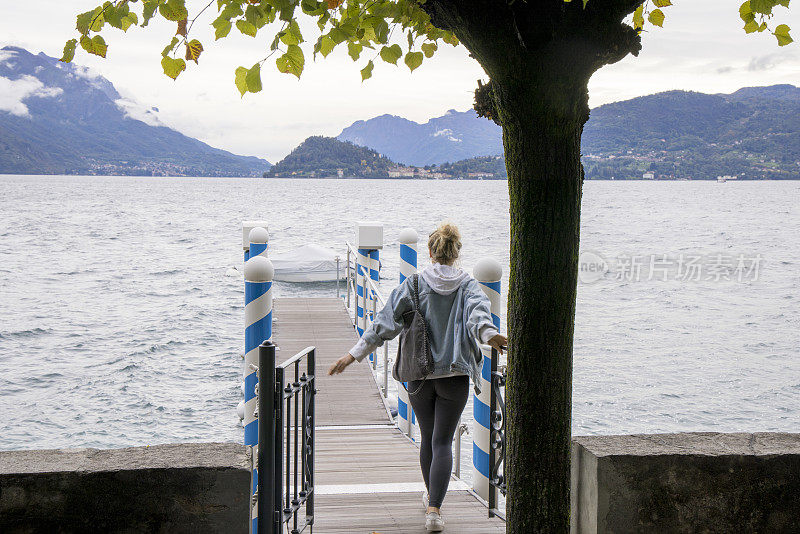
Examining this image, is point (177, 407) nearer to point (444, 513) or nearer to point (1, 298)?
point (444, 513)

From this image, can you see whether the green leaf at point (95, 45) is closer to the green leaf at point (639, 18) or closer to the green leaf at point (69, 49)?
the green leaf at point (69, 49)

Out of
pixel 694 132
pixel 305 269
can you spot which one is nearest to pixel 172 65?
pixel 305 269

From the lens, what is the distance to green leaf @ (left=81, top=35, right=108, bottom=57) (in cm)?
322

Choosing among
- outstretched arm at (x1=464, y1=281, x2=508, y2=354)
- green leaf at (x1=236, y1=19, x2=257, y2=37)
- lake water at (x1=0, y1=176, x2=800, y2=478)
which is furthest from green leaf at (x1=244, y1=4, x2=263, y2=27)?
lake water at (x1=0, y1=176, x2=800, y2=478)

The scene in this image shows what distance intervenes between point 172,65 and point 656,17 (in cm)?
237

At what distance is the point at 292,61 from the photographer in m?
3.21

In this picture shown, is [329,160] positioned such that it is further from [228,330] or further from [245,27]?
[245,27]

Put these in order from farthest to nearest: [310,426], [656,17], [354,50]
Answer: [310,426] < [656,17] < [354,50]

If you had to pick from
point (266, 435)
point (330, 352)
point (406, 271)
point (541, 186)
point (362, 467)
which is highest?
point (541, 186)

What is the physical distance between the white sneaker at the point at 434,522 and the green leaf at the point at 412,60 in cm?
260

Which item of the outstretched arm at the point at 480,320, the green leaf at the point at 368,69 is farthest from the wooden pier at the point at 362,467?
the green leaf at the point at 368,69

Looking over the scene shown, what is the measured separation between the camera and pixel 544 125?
2.99m

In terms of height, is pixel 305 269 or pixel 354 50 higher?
pixel 354 50

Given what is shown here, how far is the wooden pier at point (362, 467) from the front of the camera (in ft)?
16.3
